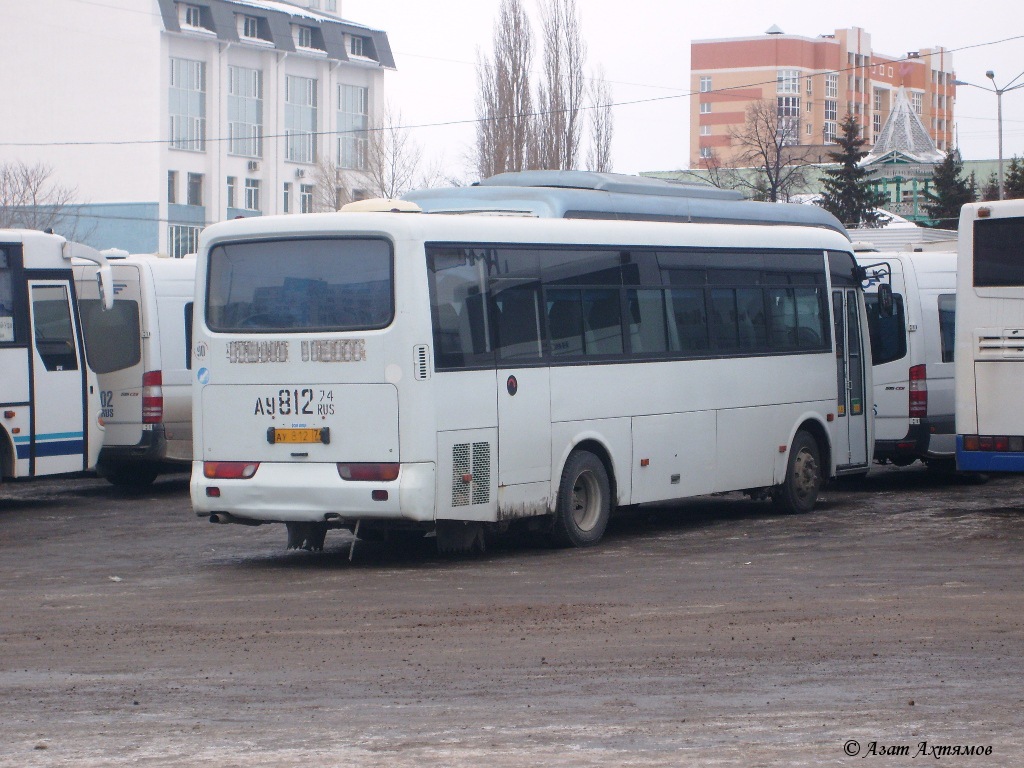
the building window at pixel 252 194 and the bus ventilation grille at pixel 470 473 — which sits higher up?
the building window at pixel 252 194

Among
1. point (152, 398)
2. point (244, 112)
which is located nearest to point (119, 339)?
point (152, 398)

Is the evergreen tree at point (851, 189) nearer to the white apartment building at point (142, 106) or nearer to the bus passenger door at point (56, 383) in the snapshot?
the white apartment building at point (142, 106)

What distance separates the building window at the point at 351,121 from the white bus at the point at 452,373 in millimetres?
69131

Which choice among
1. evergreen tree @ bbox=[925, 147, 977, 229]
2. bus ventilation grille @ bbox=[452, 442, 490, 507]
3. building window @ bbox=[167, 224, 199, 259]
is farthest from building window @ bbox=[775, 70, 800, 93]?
bus ventilation grille @ bbox=[452, 442, 490, 507]

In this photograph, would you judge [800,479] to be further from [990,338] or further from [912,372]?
[912,372]

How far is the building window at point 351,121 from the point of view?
276ft

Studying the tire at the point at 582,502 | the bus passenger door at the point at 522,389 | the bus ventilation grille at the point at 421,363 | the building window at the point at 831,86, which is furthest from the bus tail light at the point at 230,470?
the building window at the point at 831,86

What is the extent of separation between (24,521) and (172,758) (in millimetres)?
11213

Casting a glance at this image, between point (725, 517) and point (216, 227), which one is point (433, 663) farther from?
point (725, 517)

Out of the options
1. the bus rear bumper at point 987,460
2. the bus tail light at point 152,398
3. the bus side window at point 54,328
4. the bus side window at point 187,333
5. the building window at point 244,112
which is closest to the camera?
the bus rear bumper at point 987,460

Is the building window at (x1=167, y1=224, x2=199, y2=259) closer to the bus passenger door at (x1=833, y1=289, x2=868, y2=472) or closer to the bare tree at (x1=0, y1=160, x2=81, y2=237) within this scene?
the bare tree at (x1=0, y1=160, x2=81, y2=237)

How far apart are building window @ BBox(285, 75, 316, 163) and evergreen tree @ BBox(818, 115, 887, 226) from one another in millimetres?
25555

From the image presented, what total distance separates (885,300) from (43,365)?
363 inches

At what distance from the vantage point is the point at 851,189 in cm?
7450
